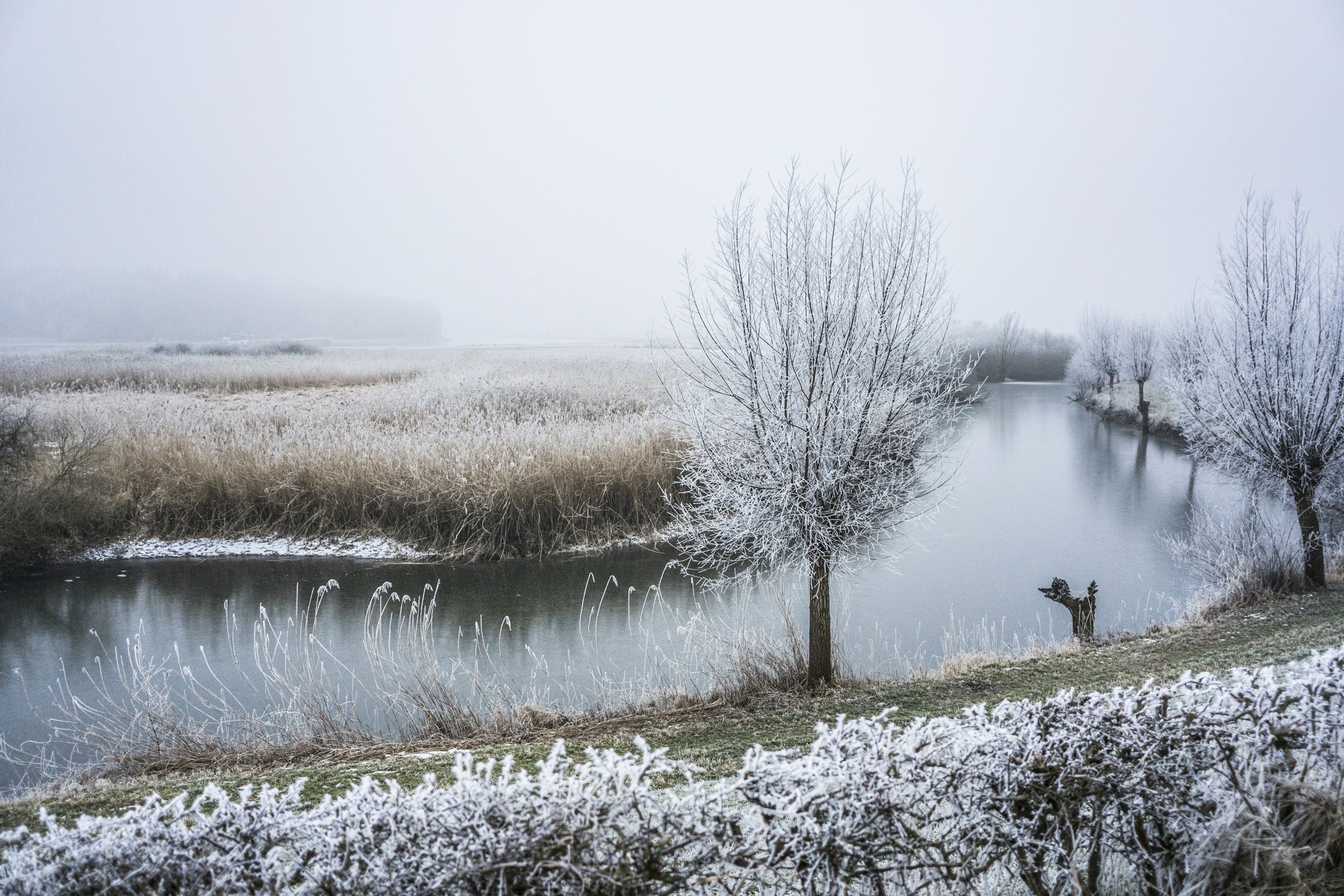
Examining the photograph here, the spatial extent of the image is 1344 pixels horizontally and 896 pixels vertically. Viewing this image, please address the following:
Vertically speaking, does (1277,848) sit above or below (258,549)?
above

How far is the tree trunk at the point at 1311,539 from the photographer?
8422 millimetres

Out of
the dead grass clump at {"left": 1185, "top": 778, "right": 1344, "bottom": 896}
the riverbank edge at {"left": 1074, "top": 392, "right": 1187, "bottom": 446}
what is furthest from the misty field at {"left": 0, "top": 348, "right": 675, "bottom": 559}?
the riverbank edge at {"left": 1074, "top": 392, "right": 1187, "bottom": 446}

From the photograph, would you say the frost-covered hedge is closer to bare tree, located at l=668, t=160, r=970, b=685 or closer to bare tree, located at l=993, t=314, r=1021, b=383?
bare tree, located at l=668, t=160, r=970, b=685

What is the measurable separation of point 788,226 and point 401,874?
5061 mm

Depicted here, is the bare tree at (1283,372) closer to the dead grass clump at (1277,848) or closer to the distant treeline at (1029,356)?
the dead grass clump at (1277,848)

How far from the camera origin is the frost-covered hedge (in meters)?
1.78

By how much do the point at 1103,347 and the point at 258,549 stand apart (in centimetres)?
3951

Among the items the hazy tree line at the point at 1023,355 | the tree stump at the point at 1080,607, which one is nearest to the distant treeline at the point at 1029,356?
the hazy tree line at the point at 1023,355

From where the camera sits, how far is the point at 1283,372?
27.2ft

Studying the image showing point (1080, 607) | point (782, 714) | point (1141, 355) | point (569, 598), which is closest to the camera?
point (782, 714)

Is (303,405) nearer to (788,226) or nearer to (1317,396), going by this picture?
(788,226)

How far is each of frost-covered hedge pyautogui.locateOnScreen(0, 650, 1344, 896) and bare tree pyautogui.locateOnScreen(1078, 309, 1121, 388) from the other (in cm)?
3558

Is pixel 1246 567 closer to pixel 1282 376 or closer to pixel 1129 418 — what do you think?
pixel 1282 376

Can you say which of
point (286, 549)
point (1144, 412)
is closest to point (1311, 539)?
point (286, 549)
